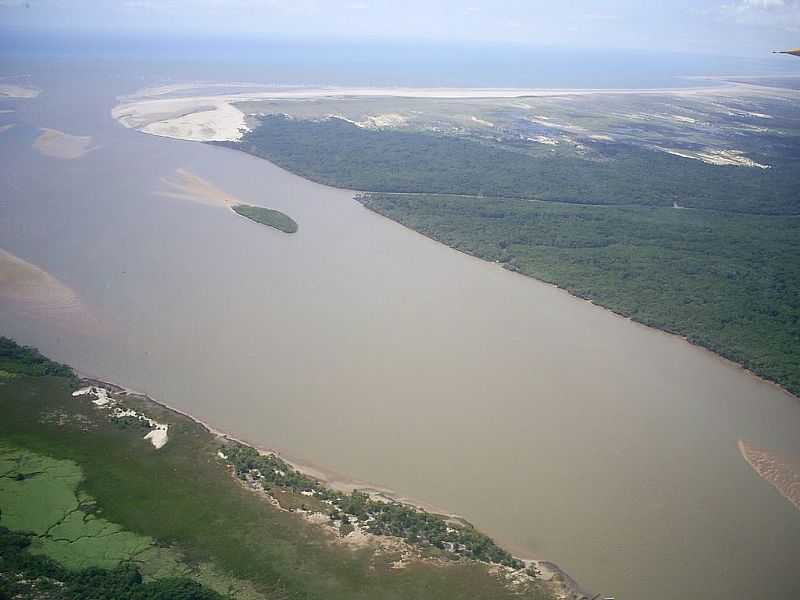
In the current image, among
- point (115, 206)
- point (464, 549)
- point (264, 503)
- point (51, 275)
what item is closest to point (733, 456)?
point (464, 549)

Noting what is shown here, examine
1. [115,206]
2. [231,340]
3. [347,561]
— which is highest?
[115,206]

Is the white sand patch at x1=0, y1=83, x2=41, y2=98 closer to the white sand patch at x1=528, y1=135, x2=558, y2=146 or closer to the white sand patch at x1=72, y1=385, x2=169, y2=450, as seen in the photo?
the white sand patch at x1=528, y1=135, x2=558, y2=146

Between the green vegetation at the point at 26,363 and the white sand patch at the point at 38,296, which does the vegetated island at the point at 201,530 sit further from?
the white sand patch at the point at 38,296

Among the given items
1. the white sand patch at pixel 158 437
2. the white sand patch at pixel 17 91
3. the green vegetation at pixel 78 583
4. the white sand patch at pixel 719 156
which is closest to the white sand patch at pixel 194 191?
the white sand patch at pixel 158 437

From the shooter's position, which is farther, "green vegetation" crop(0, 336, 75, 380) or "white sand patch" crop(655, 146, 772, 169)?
"white sand patch" crop(655, 146, 772, 169)

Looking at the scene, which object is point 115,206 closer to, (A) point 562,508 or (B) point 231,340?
(B) point 231,340

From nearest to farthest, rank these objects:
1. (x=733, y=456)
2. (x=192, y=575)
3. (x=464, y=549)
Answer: (x=192, y=575)
(x=464, y=549)
(x=733, y=456)

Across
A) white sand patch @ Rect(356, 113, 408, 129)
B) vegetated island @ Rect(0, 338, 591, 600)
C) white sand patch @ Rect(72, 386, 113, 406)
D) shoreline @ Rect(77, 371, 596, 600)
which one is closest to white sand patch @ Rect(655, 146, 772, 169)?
white sand patch @ Rect(356, 113, 408, 129)

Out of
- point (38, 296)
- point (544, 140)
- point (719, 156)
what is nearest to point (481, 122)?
point (544, 140)
